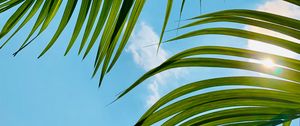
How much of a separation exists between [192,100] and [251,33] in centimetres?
13

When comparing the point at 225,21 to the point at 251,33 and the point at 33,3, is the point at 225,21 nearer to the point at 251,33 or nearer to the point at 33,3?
the point at 251,33

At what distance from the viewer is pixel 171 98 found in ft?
1.90

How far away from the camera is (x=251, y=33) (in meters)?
0.57

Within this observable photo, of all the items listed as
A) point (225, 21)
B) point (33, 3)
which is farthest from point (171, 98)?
point (33, 3)

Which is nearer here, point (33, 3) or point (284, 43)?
point (284, 43)

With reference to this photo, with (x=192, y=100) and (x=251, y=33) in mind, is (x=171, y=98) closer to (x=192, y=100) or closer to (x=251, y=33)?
(x=192, y=100)

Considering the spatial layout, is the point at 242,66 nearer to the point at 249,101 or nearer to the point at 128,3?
the point at 249,101

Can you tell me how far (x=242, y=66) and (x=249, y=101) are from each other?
5cm

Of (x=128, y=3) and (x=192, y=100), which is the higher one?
(x=128, y=3)

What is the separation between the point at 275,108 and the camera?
0.55 m

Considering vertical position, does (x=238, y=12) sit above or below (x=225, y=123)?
above

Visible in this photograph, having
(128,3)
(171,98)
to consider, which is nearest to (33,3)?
(128,3)

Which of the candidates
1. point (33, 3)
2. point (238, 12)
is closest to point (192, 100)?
point (238, 12)

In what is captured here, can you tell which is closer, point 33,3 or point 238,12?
point 238,12
